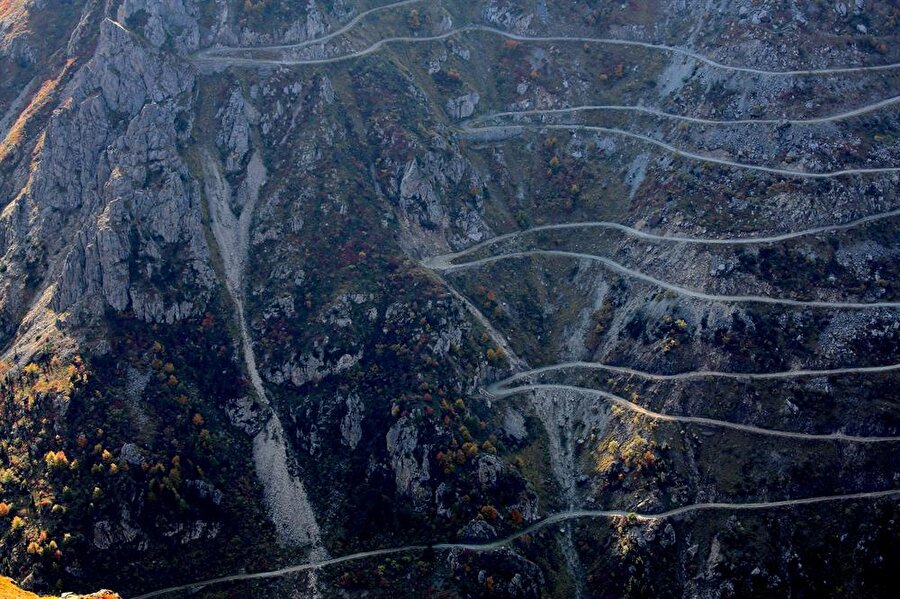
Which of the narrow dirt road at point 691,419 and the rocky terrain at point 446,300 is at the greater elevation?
the rocky terrain at point 446,300

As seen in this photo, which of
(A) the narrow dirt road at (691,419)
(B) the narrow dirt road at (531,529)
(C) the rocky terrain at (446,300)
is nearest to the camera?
(B) the narrow dirt road at (531,529)

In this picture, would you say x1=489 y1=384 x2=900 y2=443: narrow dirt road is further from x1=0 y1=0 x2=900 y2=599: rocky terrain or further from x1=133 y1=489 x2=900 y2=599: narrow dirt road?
x1=133 y1=489 x2=900 y2=599: narrow dirt road

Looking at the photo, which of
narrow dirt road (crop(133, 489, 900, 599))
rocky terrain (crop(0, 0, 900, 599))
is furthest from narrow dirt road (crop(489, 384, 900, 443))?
narrow dirt road (crop(133, 489, 900, 599))

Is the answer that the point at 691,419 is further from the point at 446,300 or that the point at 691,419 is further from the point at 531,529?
the point at 446,300

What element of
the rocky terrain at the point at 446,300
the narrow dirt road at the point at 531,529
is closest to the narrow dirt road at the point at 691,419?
the rocky terrain at the point at 446,300

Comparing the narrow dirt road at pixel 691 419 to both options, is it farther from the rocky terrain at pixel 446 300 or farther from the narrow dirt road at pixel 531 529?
the narrow dirt road at pixel 531 529

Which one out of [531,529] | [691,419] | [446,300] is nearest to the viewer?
[531,529]

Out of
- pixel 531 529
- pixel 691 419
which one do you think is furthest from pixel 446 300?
pixel 691 419

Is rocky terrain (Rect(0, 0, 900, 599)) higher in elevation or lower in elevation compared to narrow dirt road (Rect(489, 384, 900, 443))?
higher
